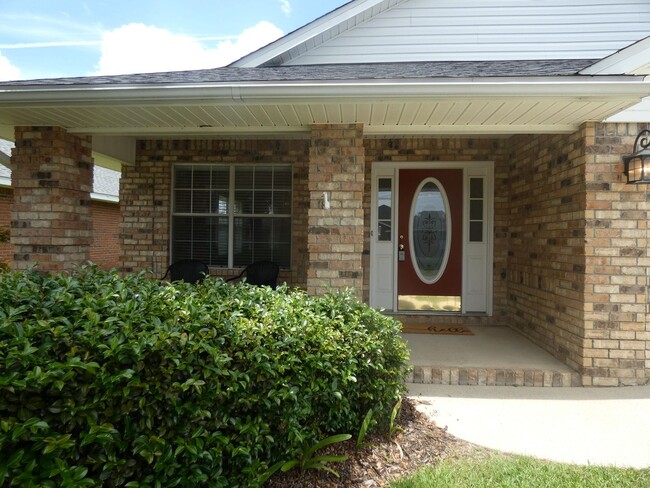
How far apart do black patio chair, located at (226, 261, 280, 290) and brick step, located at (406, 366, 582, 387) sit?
249 cm

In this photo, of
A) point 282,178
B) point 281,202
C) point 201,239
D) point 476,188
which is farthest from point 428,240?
point 201,239

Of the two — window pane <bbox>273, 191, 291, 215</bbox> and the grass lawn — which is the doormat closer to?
window pane <bbox>273, 191, 291, 215</bbox>

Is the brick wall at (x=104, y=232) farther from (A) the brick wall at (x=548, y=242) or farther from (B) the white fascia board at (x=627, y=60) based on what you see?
(B) the white fascia board at (x=627, y=60)

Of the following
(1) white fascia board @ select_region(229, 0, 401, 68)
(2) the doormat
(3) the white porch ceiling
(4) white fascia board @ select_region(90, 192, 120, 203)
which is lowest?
(2) the doormat

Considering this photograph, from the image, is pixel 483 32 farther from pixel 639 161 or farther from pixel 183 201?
pixel 183 201

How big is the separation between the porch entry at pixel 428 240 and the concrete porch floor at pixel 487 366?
4.04ft

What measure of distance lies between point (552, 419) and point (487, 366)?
0.79m

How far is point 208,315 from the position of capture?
226 cm

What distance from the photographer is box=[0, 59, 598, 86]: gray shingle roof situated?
142 inches

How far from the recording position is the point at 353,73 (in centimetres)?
415

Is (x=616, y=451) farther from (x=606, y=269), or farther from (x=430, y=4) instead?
(x=430, y=4)

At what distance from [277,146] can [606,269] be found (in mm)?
4326

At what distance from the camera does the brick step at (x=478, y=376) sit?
3912 millimetres

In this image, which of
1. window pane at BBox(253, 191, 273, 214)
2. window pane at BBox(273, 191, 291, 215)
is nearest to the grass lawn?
window pane at BBox(273, 191, 291, 215)
